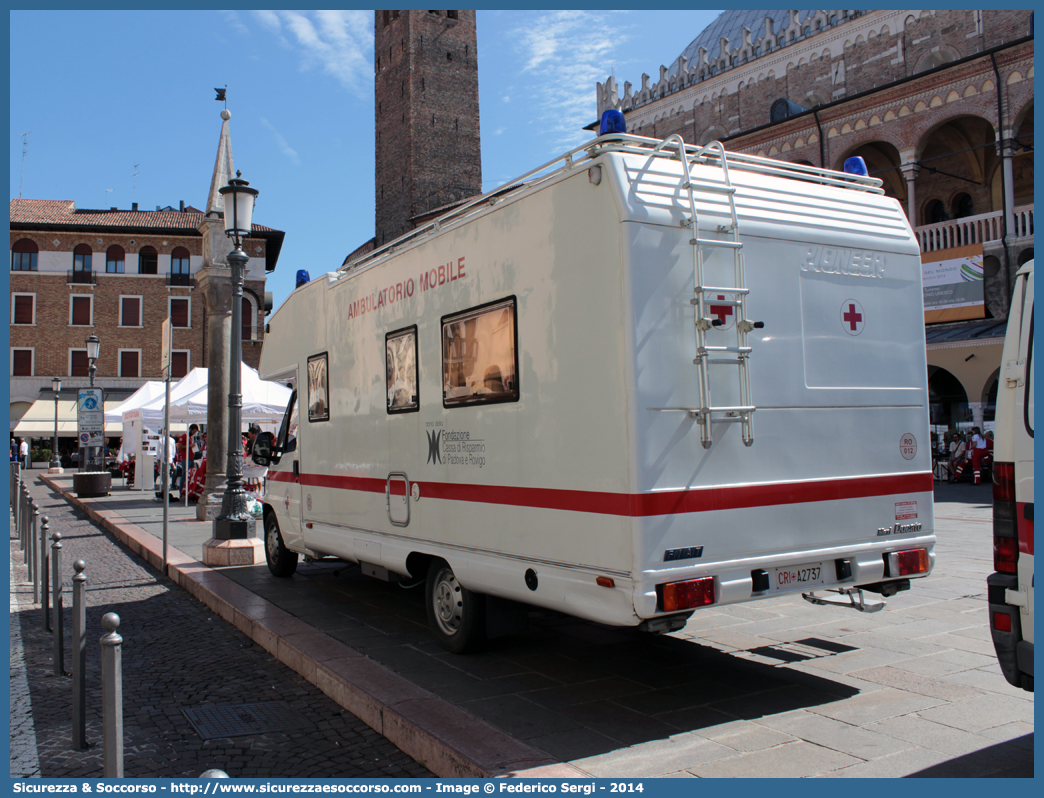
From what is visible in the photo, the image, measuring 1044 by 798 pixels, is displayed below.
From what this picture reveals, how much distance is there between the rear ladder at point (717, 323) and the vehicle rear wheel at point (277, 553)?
5.93 metres

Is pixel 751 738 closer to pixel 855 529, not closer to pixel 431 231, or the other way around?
pixel 855 529

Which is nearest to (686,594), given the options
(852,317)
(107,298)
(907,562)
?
(907,562)

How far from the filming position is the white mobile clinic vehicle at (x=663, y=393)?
4457mm

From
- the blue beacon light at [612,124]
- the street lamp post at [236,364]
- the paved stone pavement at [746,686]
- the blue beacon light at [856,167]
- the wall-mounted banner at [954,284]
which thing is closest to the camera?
the paved stone pavement at [746,686]

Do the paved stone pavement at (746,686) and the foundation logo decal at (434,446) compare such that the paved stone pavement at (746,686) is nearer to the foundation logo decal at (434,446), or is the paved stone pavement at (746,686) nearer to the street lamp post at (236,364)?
the foundation logo decal at (434,446)

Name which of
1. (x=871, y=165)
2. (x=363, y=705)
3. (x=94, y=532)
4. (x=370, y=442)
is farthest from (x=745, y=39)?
(x=363, y=705)

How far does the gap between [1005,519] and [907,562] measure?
1.61 meters

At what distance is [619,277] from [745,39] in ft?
122

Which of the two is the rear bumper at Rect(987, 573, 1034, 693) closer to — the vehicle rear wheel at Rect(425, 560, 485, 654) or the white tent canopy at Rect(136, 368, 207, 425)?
the vehicle rear wheel at Rect(425, 560, 485, 654)

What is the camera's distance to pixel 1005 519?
3.73 m

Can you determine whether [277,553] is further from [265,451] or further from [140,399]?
[140,399]

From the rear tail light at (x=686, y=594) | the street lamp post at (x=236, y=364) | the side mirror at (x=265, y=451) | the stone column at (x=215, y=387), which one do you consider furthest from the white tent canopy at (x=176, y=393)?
the rear tail light at (x=686, y=594)

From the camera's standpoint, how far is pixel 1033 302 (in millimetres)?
3623

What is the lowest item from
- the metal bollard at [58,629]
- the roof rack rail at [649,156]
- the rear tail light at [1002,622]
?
the metal bollard at [58,629]
